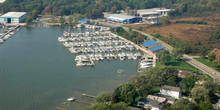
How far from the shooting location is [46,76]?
15.8 m

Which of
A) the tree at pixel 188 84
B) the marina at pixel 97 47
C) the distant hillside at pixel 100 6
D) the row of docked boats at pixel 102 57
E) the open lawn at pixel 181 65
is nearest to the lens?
the tree at pixel 188 84

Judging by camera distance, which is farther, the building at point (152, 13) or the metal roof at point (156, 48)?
the building at point (152, 13)

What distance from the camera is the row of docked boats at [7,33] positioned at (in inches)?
904

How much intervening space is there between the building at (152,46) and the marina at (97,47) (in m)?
Result: 0.63

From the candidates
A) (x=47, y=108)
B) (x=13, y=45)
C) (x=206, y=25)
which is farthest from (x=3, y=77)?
(x=206, y=25)

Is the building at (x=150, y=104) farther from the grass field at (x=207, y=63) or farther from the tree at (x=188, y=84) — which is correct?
the grass field at (x=207, y=63)

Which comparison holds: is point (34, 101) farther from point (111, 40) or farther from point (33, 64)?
point (111, 40)

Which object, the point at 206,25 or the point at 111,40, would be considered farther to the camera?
the point at 206,25

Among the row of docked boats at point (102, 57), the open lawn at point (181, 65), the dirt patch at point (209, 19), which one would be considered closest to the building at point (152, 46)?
the row of docked boats at point (102, 57)

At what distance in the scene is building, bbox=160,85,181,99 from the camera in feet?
42.0

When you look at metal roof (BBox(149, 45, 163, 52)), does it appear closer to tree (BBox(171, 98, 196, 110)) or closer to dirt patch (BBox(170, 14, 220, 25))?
tree (BBox(171, 98, 196, 110))

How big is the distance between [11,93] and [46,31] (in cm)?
1299

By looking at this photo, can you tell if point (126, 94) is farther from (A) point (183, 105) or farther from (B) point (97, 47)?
(B) point (97, 47)

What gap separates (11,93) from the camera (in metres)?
13.9
